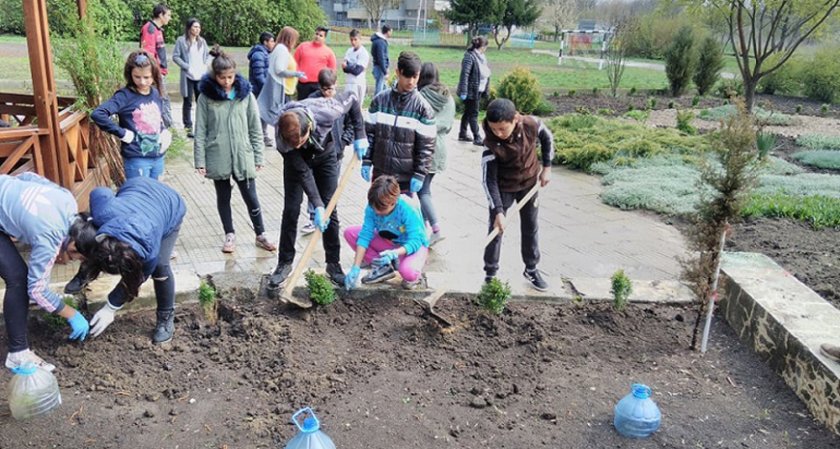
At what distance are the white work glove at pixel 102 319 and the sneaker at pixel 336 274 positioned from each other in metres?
1.37

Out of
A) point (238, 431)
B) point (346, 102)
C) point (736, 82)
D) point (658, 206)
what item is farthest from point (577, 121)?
point (736, 82)

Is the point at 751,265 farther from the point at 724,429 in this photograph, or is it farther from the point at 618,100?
the point at 618,100

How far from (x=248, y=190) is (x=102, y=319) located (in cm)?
174

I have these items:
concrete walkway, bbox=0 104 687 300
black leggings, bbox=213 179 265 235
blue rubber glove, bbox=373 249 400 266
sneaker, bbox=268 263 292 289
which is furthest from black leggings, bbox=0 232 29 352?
blue rubber glove, bbox=373 249 400 266

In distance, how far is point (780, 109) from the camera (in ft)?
53.6

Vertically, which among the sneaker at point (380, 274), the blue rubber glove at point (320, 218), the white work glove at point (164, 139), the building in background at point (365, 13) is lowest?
the sneaker at point (380, 274)

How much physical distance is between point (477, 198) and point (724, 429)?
4528 millimetres

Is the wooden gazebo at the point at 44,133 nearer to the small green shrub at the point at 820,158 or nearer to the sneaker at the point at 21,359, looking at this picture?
the sneaker at the point at 21,359

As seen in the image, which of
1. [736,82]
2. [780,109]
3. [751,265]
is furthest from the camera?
[736,82]

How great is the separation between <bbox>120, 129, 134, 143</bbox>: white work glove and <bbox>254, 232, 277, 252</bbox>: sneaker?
1242mm

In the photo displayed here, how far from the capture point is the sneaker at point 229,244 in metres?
5.26

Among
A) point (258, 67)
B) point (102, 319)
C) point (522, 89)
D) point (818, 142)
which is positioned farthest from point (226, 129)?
point (818, 142)

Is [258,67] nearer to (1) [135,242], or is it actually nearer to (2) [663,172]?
(2) [663,172]

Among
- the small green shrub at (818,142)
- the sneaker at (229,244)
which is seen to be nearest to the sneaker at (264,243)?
the sneaker at (229,244)
